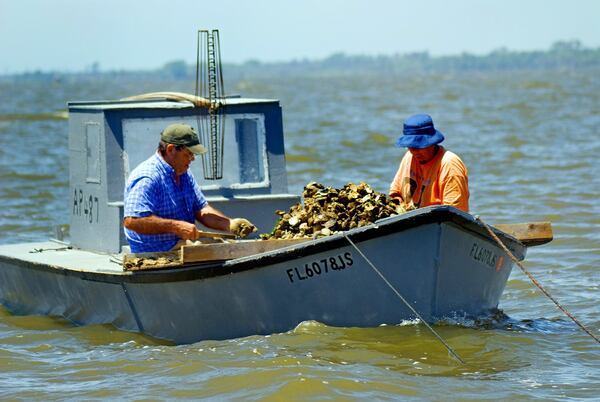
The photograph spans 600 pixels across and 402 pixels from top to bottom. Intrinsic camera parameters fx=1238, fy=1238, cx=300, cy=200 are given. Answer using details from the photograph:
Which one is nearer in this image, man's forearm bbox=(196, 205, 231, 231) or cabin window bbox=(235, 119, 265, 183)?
man's forearm bbox=(196, 205, 231, 231)

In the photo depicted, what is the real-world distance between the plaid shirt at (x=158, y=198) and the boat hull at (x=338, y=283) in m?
0.37

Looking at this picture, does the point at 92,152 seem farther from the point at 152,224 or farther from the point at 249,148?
the point at 152,224

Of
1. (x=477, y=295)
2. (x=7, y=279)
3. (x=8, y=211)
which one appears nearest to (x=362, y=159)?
(x=8, y=211)

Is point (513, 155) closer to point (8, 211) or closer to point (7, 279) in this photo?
point (8, 211)

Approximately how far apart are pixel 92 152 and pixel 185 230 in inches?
86.2

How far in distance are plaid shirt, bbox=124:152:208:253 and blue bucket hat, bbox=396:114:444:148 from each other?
177 cm

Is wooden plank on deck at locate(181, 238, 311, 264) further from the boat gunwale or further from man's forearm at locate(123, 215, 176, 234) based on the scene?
man's forearm at locate(123, 215, 176, 234)

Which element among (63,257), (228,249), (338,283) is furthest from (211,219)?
(63,257)

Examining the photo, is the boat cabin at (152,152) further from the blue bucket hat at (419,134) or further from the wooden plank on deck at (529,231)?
the wooden plank on deck at (529,231)

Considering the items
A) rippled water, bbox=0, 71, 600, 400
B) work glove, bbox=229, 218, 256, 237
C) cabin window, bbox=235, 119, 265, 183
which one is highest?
cabin window, bbox=235, 119, 265, 183

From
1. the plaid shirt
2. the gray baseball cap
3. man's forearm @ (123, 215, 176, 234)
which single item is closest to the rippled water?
the plaid shirt

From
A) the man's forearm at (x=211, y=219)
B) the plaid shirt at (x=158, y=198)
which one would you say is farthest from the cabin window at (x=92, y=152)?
the man's forearm at (x=211, y=219)

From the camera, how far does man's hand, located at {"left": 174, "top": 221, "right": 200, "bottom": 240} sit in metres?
9.46

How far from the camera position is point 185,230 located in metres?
9.46
